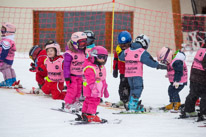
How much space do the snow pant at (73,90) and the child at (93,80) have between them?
0.86 meters

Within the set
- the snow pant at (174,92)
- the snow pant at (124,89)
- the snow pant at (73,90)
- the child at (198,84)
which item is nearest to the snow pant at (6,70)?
the snow pant at (73,90)

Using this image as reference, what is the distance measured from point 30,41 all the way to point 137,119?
11661 millimetres

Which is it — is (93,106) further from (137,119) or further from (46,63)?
(46,63)

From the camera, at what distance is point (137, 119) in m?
4.92

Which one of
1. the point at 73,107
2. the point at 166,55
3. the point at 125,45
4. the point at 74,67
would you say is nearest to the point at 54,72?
the point at 74,67

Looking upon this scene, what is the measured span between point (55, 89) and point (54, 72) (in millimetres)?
346

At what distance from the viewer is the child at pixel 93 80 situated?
4.56 meters

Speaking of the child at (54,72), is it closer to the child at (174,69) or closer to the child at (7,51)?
the child at (7,51)

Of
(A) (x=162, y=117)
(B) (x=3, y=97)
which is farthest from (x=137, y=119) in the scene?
(B) (x=3, y=97)

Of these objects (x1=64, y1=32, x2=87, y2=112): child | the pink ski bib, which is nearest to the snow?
(x1=64, y1=32, x2=87, y2=112): child

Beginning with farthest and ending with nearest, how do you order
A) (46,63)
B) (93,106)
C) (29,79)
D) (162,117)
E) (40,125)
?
(29,79) → (46,63) → (162,117) → (93,106) → (40,125)

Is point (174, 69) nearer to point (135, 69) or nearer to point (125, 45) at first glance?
point (135, 69)

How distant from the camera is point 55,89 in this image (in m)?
6.46

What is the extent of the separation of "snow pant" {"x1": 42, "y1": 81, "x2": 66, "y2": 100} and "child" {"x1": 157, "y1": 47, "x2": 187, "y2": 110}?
2089mm
